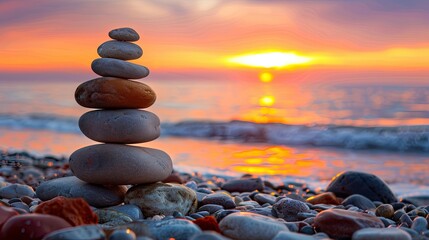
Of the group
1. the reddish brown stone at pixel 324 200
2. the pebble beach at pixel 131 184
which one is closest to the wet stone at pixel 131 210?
the pebble beach at pixel 131 184

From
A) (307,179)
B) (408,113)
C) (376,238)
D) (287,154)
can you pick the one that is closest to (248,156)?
(287,154)

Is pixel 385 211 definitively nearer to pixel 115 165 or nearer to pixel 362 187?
pixel 362 187

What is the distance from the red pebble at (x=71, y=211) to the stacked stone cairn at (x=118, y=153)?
4.36 ft

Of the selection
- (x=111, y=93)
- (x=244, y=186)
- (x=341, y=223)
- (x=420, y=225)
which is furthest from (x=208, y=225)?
(x=244, y=186)

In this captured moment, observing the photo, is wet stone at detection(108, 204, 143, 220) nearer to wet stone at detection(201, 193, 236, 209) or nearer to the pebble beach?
the pebble beach

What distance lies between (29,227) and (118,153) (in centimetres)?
193

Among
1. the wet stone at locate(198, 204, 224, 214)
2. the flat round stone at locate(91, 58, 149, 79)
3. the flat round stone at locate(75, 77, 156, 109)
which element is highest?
the flat round stone at locate(91, 58, 149, 79)

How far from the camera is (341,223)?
173 inches

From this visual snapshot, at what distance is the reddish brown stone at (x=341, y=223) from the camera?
4352mm

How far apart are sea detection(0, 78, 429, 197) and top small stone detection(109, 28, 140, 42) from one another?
17.0 ft

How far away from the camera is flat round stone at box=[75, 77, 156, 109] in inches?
206

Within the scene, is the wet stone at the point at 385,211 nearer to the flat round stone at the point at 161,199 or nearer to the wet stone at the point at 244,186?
the flat round stone at the point at 161,199

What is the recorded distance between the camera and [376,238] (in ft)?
12.5

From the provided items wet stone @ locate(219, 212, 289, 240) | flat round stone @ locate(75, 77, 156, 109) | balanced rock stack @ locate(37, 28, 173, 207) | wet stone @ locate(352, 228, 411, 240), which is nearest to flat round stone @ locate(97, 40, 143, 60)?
balanced rock stack @ locate(37, 28, 173, 207)
